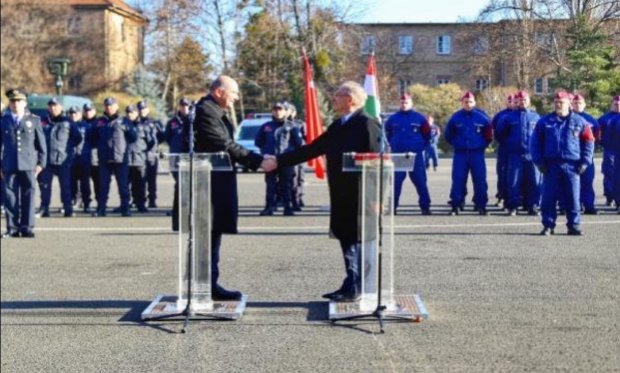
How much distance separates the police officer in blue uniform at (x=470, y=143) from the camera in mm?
10992

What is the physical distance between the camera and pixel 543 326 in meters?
8.05

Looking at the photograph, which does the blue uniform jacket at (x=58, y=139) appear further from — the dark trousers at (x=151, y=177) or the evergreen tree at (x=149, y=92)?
the evergreen tree at (x=149, y=92)

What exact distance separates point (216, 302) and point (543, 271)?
321cm

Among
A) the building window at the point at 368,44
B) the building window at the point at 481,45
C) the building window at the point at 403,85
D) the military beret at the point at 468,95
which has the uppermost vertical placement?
the building window at the point at 368,44

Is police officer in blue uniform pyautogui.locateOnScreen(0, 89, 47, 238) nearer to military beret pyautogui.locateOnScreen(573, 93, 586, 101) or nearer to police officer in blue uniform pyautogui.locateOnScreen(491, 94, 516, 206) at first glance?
police officer in blue uniform pyautogui.locateOnScreen(491, 94, 516, 206)

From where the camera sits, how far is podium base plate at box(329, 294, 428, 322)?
27.7 ft

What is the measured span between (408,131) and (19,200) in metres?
5.34

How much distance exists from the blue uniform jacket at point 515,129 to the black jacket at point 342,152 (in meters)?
2.23

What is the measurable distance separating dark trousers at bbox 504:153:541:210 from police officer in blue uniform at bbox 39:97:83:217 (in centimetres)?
712

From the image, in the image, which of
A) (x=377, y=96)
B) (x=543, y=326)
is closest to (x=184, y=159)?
(x=377, y=96)

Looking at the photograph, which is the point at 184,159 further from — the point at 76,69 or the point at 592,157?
the point at 76,69

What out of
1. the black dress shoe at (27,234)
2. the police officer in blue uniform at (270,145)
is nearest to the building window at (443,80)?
the black dress shoe at (27,234)

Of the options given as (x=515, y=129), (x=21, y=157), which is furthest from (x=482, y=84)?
(x=21, y=157)

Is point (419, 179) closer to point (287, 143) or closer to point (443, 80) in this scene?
point (287, 143)
